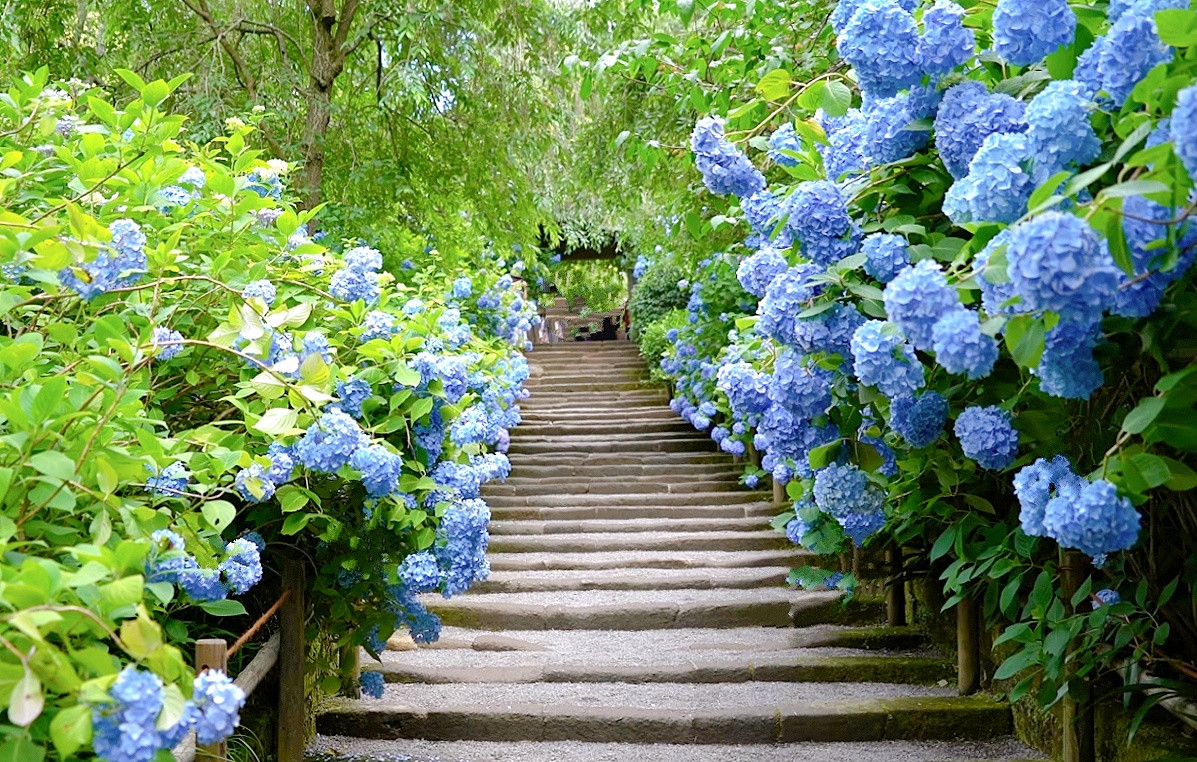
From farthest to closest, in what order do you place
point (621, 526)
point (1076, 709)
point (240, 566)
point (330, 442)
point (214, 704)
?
point (621, 526)
point (1076, 709)
point (330, 442)
point (240, 566)
point (214, 704)

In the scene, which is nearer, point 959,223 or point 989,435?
point 959,223

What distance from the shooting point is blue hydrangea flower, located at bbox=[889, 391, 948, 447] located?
6.26 feet

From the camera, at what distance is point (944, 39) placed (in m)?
1.64

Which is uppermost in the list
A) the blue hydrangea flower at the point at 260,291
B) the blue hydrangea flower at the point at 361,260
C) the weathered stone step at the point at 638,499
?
the blue hydrangea flower at the point at 361,260

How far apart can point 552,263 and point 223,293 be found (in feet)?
40.7

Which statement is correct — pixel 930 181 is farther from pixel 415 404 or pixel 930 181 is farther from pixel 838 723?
pixel 838 723

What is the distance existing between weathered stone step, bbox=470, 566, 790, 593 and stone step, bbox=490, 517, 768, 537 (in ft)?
2.85

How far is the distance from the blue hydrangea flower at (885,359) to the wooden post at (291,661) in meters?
1.80

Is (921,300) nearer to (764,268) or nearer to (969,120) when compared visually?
(969,120)

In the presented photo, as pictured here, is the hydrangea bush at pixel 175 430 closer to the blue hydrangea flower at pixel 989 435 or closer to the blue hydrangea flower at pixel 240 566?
the blue hydrangea flower at pixel 240 566

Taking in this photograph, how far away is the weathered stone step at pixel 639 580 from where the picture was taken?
5.70 metres

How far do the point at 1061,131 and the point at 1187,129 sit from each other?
34cm

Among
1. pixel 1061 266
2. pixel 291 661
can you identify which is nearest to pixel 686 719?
pixel 291 661

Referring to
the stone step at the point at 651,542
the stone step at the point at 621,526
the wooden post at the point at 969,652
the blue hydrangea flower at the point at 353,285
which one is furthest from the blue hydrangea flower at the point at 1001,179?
the stone step at the point at 621,526
